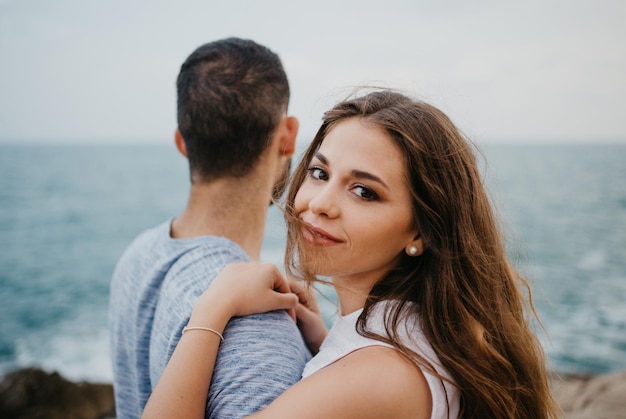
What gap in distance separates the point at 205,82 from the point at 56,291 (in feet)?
78.2

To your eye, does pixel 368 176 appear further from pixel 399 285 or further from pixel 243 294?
pixel 243 294

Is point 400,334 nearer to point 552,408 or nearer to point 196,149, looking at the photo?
point 552,408

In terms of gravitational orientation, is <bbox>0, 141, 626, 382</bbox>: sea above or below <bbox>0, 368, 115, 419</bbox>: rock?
below

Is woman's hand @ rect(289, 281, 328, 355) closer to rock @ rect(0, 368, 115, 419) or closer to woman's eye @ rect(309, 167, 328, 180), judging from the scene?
woman's eye @ rect(309, 167, 328, 180)

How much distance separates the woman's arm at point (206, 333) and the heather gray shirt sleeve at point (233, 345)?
5cm

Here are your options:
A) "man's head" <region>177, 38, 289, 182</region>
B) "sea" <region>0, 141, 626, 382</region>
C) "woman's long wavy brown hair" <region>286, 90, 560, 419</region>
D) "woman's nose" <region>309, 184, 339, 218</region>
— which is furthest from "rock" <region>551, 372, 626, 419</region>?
"woman's nose" <region>309, 184, 339, 218</region>

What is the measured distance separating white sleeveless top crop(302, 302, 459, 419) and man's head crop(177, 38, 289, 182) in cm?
109

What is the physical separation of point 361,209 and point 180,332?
80cm

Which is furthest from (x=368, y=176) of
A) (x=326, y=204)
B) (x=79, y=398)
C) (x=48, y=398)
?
(x=79, y=398)

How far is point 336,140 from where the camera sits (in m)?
2.03

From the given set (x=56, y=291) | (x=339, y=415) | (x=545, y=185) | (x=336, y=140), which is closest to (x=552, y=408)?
(x=339, y=415)

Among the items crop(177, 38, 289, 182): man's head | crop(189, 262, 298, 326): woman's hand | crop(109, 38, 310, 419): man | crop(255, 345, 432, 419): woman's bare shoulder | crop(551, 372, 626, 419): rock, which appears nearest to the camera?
crop(255, 345, 432, 419): woman's bare shoulder

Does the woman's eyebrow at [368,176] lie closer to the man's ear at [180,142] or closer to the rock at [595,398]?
the man's ear at [180,142]

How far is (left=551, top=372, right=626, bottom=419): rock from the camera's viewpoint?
6.28m
